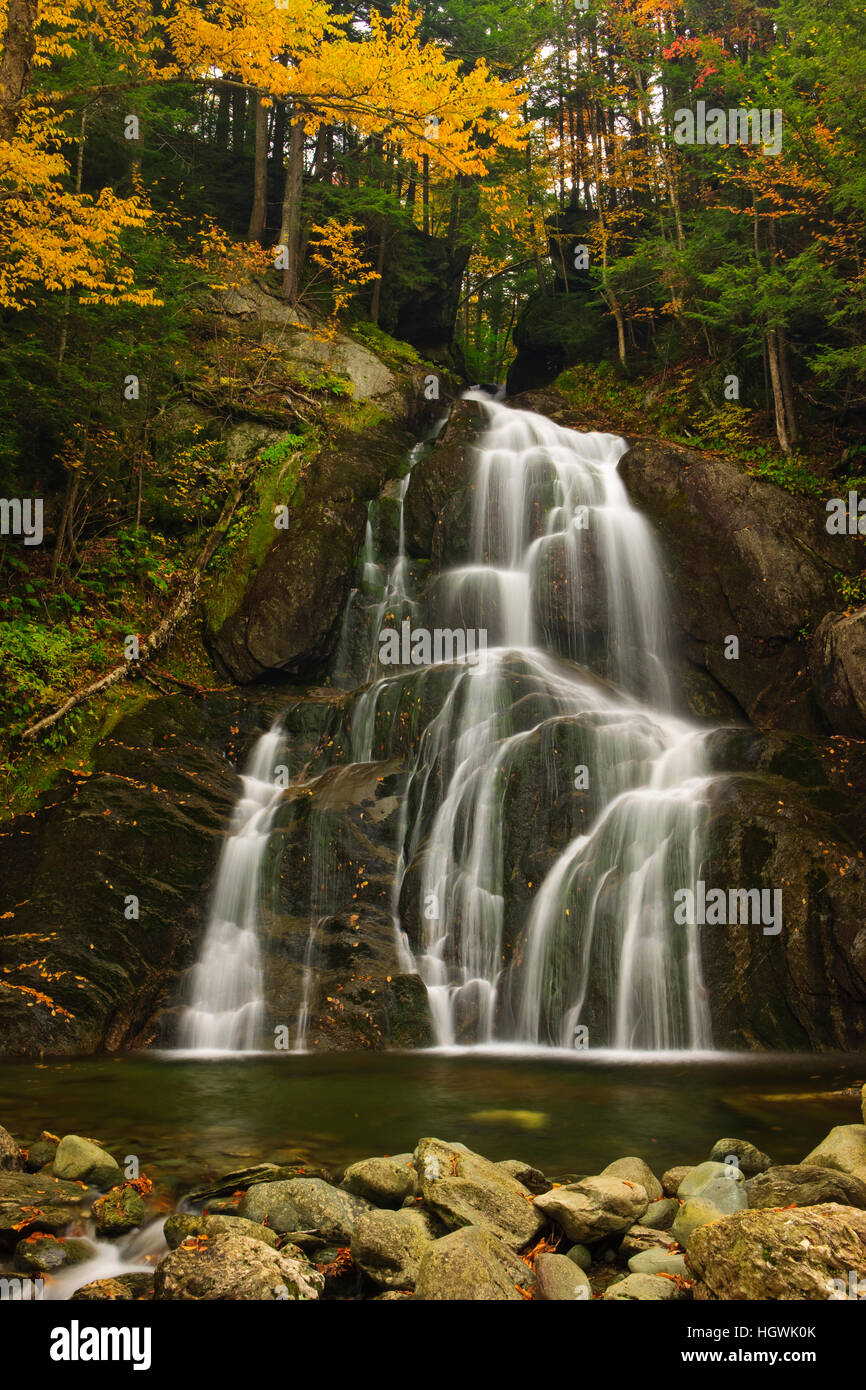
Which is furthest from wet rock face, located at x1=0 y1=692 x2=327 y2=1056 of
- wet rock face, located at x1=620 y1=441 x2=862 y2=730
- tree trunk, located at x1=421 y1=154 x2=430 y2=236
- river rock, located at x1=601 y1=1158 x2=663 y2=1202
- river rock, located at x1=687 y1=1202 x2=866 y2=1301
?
tree trunk, located at x1=421 y1=154 x2=430 y2=236

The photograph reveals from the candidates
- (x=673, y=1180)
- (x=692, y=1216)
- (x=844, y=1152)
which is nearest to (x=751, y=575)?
(x=844, y=1152)

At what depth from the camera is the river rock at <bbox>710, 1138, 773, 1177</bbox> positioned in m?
5.07

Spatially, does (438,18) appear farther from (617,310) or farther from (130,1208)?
(130,1208)

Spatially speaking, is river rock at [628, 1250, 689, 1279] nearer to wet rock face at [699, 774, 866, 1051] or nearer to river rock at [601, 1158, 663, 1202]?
river rock at [601, 1158, 663, 1202]

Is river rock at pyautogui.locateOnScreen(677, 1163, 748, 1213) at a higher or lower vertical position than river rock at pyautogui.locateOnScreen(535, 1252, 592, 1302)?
higher

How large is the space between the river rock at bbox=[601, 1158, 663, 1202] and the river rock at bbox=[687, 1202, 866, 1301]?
136 centimetres

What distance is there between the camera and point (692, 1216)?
4.14 m

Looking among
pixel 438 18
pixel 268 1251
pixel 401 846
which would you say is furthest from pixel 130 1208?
pixel 438 18

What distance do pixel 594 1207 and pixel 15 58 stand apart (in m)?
10.00

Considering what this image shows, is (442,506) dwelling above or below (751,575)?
above

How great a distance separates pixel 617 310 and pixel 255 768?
16211 mm

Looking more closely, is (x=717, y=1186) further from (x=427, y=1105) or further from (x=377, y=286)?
(x=377, y=286)

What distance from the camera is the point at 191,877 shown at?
10.1 meters

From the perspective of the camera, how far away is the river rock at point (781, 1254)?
3146 mm
